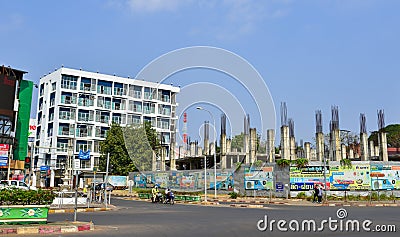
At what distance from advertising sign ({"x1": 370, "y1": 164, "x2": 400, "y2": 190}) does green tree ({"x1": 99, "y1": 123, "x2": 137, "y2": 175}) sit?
103 feet

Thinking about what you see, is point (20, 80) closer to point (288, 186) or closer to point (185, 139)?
point (288, 186)

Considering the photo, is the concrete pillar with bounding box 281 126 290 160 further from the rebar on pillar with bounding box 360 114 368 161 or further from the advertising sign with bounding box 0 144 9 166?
the advertising sign with bounding box 0 144 9 166

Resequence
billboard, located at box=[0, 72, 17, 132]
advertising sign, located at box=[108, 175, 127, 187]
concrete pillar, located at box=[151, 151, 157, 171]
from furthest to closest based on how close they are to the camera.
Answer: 1. concrete pillar, located at box=[151, 151, 157, 171]
2. advertising sign, located at box=[108, 175, 127, 187]
3. billboard, located at box=[0, 72, 17, 132]

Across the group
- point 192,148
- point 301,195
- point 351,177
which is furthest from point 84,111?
point 351,177

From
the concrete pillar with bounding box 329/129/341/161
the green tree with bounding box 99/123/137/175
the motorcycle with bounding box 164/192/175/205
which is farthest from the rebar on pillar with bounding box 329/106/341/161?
the green tree with bounding box 99/123/137/175

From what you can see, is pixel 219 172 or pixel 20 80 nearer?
pixel 219 172

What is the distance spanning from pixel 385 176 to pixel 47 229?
28.8 m

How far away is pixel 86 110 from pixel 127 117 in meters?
6.87

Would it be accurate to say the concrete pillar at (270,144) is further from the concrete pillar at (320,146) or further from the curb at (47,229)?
the curb at (47,229)

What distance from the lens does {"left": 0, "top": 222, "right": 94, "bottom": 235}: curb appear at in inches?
412

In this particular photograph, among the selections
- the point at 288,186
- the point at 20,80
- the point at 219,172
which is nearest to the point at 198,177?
the point at 219,172

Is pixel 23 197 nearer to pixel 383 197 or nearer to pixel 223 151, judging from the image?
pixel 383 197

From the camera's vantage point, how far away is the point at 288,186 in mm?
32656

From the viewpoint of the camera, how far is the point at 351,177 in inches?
1267
